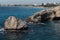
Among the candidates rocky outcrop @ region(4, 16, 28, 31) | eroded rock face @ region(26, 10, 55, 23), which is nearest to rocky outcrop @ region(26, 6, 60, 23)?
eroded rock face @ region(26, 10, 55, 23)

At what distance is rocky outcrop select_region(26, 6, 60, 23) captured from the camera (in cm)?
8962

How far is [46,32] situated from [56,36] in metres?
6.36

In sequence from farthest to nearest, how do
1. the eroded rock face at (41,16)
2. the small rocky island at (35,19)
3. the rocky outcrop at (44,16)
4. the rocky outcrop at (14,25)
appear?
the rocky outcrop at (44,16)
the eroded rock face at (41,16)
the small rocky island at (35,19)
the rocky outcrop at (14,25)

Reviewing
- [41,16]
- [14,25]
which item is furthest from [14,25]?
[41,16]

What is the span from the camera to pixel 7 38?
5653 cm

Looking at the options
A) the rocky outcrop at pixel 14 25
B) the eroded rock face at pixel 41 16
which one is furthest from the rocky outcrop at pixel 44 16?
the rocky outcrop at pixel 14 25

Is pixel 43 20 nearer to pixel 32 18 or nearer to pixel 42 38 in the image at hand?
pixel 32 18

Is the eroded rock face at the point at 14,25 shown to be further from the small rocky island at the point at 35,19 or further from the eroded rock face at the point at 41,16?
the eroded rock face at the point at 41,16

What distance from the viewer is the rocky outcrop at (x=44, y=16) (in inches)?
3528

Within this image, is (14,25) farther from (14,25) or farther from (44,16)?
(44,16)

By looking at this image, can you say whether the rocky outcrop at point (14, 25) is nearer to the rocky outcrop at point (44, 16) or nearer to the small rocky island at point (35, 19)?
the small rocky island at point (35, 19)

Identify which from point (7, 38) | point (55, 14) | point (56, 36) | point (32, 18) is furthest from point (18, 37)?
point (55, 14)

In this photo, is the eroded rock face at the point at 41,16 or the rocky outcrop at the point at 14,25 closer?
the rocky outcrop at the point at 14,25

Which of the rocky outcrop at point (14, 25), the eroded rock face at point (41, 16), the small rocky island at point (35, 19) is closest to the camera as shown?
the rocky outcrop at point (14, 25)
